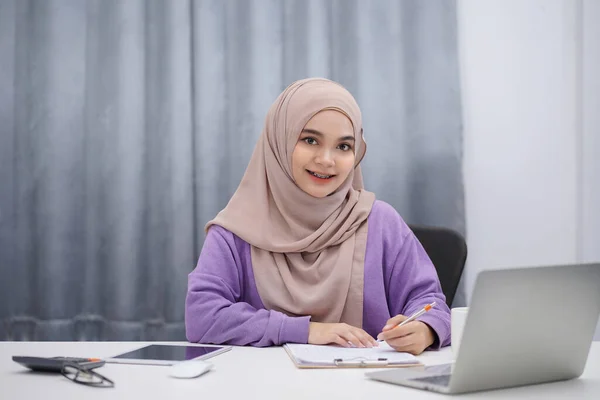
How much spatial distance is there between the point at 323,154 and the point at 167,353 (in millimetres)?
653

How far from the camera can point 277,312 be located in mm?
→ 1460

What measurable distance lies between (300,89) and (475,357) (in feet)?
3.34

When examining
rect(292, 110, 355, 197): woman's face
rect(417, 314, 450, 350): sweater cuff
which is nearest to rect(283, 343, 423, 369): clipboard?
rect(417, 314, 450, 350): sweater cuff

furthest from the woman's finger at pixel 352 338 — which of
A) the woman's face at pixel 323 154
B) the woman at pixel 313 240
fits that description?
the woman's face at pixel 323 154

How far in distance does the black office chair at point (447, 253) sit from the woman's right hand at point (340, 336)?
654 millimetres

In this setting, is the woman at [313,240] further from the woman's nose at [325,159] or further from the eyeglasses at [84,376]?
the eyeglasses at [84,376]

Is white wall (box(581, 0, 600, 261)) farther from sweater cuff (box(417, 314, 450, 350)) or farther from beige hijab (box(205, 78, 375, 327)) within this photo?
sweater cuff (box(417, 314, 450, 350))

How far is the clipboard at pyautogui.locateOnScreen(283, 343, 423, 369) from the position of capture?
45.2 inches

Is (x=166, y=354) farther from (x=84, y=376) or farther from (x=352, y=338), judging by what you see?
(x=352, y=338)

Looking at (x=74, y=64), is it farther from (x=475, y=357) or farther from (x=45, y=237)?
(x=475, y=357)

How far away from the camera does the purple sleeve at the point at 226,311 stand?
1424 millimetres

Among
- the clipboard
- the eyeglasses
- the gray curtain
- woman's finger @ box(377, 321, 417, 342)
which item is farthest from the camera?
the gray curtain

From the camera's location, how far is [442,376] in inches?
39.9

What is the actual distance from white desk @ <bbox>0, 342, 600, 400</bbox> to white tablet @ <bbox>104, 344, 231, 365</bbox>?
3 cm
